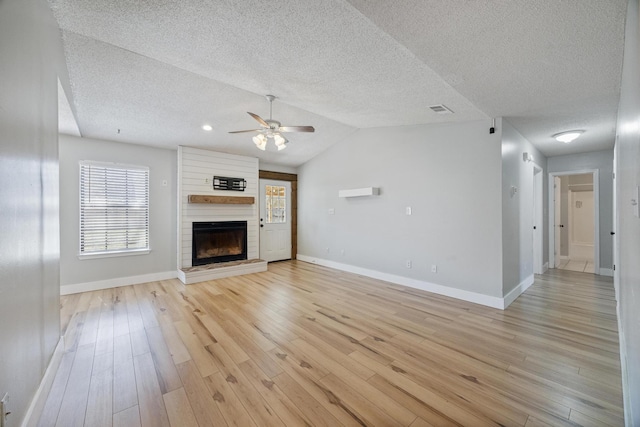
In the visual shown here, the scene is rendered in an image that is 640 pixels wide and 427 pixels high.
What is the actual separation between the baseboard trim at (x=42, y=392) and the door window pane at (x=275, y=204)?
4.61 meters

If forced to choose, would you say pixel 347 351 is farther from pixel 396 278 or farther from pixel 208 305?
pixel 396 278

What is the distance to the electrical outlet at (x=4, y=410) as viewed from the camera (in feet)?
3.55

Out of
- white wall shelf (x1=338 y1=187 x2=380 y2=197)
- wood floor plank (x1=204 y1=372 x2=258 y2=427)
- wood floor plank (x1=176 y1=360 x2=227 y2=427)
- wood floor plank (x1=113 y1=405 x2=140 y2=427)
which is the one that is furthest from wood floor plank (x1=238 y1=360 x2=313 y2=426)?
white wall shelf (x1=338 y1=187 x2=380 y2=197)

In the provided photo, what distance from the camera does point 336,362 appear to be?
2197 millimetres

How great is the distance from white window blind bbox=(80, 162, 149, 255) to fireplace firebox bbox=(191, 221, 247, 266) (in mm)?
896

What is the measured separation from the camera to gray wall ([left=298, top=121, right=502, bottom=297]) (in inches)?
138

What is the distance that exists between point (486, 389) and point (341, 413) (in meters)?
1.10

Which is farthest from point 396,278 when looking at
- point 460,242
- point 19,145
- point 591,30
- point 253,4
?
point 19,145

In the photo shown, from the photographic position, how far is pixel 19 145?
51.4 inches

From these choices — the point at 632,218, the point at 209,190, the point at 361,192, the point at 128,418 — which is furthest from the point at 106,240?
the point at 632,218

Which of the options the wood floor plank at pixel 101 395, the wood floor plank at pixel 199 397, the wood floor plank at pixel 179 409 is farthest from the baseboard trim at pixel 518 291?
the wood floor plank at pixel 101 395

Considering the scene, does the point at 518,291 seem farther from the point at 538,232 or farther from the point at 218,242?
the point at 218,242

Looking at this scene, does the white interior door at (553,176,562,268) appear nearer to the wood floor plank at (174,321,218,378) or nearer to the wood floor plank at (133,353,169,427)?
the wood floor plank at (174,321,218,378)

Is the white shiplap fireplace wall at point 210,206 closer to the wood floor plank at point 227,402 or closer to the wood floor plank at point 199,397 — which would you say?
the wood floor plank at point 199,397
